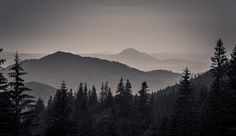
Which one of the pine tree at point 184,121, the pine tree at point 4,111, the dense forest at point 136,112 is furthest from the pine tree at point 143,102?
the pine tree at point 4,111

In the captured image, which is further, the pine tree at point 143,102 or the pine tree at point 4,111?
the pine tree at point 143,102

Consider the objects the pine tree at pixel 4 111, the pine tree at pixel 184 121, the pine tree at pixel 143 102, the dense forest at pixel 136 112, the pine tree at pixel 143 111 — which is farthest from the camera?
the pine tree at pixel 143 102

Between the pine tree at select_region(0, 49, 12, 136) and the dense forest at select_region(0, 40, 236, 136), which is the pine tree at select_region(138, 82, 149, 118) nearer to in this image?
the dense forest at select_region(0, 40, 236, 136)

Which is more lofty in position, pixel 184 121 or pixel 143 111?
pixel 143 111

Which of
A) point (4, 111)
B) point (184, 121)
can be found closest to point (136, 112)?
point (184, 121)

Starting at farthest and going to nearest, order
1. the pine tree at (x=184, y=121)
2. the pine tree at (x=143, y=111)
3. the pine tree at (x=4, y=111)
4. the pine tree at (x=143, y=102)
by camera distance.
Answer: the pine tree at (x=143, y=102) → the pine tree at (x=143, y=111) → the pine tree at (x=184, y=121) → the pine tree at (x=4, y=111)

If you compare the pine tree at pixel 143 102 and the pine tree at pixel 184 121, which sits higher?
the pine tree at pixel 143 102

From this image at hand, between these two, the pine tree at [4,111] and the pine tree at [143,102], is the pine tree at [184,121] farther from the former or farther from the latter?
the pine tree at [143,102]

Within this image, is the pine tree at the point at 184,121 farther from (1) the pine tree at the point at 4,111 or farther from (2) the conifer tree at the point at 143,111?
(2) the conifer tree at the point at 143,111

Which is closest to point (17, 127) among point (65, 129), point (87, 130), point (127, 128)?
point (65, 129)

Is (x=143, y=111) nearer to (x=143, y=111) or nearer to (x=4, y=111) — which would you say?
(x=143, y=111)

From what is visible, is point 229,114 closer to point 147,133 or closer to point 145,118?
point 147,133

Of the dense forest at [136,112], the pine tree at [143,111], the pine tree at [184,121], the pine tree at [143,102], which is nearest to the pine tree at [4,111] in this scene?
the dense forest at [136,112]

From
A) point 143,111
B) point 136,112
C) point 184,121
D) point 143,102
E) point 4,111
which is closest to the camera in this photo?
point 4,111
